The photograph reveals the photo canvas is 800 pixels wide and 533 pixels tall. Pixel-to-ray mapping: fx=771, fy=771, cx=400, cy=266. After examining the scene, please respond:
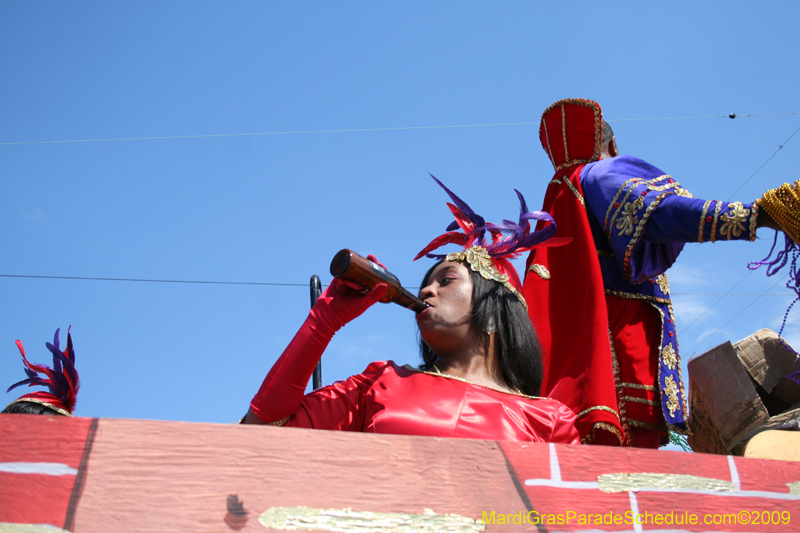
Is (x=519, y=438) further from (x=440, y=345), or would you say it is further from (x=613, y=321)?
(x=613, y=321)

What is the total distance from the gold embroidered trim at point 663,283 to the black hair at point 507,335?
808 millimetres

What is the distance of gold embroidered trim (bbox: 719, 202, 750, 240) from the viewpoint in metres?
2.69

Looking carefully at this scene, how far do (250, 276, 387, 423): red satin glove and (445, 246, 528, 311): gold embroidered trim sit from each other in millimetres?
520

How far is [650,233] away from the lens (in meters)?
2.93


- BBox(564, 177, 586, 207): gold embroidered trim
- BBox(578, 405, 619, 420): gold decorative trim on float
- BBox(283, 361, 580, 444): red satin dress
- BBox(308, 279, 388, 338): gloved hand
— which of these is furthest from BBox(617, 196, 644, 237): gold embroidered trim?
BBox(308, 279, 388, 338): gloved hand

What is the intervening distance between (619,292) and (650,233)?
28cm

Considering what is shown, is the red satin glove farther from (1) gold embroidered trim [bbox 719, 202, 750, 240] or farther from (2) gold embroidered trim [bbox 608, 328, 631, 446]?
(1) gold embroidered trim [bbox 719, 202, 750, 240]

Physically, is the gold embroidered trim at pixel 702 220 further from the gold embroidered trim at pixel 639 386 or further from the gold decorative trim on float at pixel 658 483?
the gold decorative trim on float at pixel 658 483

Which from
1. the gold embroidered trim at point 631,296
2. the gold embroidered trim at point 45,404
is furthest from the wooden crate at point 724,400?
the gold embroidered trim at point 45,404

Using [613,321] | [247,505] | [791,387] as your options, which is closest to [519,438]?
[247,505]

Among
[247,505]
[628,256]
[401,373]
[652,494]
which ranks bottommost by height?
[652,494]

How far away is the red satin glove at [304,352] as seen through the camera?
2070mm

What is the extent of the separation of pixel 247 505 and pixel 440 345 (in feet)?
3.96

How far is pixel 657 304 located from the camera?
3.08 metres
